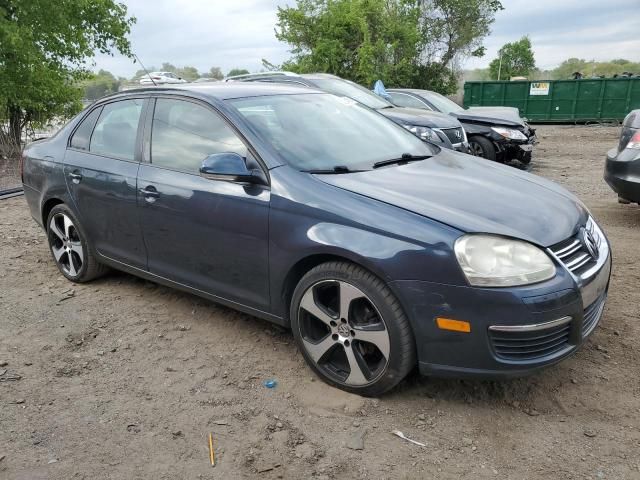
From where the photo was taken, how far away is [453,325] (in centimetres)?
254

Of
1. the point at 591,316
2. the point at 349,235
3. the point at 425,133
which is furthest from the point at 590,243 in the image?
the point at 425,133

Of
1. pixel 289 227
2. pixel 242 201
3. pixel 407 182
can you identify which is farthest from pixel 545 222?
pixel 242 201

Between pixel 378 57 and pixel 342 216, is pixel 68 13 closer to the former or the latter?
pixel 342 216

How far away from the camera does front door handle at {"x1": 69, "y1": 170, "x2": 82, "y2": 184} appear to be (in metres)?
4.22

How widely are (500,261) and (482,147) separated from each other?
8009mm

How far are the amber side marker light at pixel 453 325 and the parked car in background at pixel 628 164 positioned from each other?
380 cm

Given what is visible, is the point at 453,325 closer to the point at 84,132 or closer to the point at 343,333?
the point at 343,333

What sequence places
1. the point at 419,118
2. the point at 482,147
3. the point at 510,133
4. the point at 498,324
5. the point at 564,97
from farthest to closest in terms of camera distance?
the point at 564,97
the point at 482,147
the point at 510,133
the point at 419,118
the point at 498,324

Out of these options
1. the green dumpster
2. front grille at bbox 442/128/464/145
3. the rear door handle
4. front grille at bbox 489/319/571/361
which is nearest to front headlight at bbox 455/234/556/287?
front grille at bbox 489/319/571/361

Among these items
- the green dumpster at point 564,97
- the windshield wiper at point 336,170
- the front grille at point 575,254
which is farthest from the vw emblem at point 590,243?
the green dumpster at point 564,97

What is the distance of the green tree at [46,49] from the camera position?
971 centimetres

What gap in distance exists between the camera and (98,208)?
4.09 metres

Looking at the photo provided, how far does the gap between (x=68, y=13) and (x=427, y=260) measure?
10464 mm

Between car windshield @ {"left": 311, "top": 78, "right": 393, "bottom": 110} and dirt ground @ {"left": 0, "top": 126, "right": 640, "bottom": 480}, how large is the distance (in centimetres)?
537
